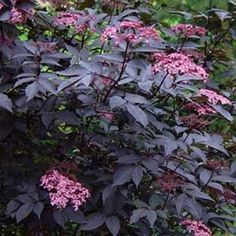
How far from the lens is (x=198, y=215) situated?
1.51m

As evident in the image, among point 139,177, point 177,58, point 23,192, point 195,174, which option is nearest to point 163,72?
point 177,58

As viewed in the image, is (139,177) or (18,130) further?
(18,130)

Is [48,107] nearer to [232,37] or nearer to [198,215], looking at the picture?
[198,215]

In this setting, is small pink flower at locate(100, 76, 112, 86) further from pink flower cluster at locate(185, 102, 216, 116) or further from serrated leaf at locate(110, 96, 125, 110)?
pink flower cluster at locate(185, 102, 216, 116)

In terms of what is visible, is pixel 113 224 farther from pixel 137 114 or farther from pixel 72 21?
pixel 72 21

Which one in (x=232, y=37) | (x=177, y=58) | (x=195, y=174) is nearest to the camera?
(x=177, y=58)

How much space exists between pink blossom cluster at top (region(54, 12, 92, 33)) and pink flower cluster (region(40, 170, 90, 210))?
428mm

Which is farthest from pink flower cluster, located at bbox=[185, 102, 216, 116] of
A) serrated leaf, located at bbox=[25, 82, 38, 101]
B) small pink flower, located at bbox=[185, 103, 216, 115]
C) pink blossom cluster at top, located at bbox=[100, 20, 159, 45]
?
serrated leaf, located at bbox=[25, 82, 38, 101]

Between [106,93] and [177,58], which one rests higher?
[177,58]

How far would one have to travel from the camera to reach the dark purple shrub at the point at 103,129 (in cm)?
139

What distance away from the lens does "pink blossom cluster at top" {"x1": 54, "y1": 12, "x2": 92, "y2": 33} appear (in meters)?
1.53

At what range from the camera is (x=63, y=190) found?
4.35ft

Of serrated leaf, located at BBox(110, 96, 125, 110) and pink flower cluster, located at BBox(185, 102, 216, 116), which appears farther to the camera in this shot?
pink flower cluster, located at BBox(185, 102, 216, 116)

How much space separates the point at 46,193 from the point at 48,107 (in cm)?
23
